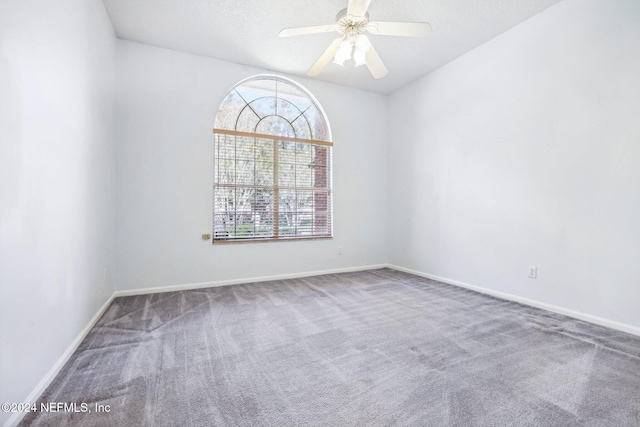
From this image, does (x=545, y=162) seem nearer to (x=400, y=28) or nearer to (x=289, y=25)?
(x=400, y=28)

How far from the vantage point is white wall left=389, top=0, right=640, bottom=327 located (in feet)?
7.78

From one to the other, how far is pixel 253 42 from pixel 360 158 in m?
2.32

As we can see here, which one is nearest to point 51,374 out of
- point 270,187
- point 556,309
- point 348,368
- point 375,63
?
point 348,368

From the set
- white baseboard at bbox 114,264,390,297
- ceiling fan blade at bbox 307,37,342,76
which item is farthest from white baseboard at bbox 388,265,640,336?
ceiling fan blade at bbox 307,37,342,76

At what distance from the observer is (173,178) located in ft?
11.7

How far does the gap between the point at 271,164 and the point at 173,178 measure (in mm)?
1313

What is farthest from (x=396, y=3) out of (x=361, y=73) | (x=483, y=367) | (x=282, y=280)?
(x=282, y=280)

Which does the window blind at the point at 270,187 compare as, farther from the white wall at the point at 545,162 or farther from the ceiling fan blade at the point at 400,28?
the ceiling fan blade at the point at 400,28

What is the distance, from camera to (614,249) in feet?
7.89

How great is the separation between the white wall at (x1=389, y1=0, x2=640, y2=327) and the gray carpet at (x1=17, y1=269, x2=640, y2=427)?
483 mm

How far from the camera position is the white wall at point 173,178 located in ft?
11.0

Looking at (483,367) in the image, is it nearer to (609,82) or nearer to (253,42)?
(609,82)

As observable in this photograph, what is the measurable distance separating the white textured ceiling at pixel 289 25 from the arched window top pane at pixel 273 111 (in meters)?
0.33

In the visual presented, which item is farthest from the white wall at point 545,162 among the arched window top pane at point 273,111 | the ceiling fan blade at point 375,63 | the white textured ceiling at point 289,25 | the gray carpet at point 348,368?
the arched window top pane at point 273,111
